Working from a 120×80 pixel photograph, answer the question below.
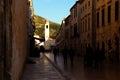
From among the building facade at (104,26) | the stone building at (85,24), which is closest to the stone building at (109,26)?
the building facade at (104,26)

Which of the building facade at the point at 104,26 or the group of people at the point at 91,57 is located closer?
the group of people at the point at 91,57

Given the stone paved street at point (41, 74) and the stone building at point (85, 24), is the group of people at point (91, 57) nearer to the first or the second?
the stone paved street at point (41, 74)

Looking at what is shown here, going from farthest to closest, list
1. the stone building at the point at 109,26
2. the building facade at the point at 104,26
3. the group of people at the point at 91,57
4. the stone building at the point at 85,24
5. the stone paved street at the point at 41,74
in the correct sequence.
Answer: the stone building at the point at 85,24 → the stone building at the point at 109,26 → the building facade at the point at 104,26 → the group of people at the point at 91,57 → the stone paved street at the point at 41,74

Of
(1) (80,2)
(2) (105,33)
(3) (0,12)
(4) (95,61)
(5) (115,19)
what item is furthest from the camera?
(1) (80,2)

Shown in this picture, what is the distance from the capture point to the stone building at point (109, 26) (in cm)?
4269

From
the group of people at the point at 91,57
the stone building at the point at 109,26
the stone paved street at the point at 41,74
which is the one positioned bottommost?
the stone paved street at the point at 41,74

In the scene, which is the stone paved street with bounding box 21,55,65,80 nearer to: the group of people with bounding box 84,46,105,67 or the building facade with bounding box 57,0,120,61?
the group of people with bounding box 84,46,105,67

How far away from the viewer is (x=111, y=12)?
46094 millimetres

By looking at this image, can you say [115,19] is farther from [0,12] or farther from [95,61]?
[0,12]

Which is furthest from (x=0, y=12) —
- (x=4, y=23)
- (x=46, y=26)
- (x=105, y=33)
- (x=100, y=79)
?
(x=46, y=26)

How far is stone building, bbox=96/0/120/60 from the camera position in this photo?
140 ft

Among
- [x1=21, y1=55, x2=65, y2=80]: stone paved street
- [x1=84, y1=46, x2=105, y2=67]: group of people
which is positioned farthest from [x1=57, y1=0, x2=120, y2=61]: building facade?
[x1=21, y1=55, x2=65, y2=80]: stone paved street

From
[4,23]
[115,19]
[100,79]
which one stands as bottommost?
[100,79]

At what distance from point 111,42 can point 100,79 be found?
25.5 m
